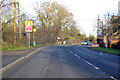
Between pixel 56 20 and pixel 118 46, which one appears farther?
pixel 56 20

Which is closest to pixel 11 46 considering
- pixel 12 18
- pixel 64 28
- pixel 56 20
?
pixel 12 18

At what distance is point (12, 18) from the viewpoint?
33969mm

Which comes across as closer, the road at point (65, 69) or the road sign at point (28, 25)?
the road at point (65, 69)

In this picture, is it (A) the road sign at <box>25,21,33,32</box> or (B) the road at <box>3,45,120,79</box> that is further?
(A) the road sign at <box>25,21,33,32</box>

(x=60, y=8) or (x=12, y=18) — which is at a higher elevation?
(x=60, y=8)

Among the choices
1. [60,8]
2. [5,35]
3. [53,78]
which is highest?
[60,8]

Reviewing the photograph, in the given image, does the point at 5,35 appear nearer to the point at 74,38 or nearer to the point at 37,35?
the point at 37,35

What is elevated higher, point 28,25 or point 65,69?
point 28,25

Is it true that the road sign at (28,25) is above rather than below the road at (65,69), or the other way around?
above

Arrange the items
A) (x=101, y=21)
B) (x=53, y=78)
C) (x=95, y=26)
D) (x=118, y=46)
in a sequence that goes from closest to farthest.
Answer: (x=53, y=78), (x=118, y=46), (x=101, y=21), (x=95, y=26)

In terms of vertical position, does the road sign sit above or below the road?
above

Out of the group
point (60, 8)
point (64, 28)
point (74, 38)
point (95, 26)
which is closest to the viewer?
point (95, 26)

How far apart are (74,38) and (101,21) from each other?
4545 centimetres

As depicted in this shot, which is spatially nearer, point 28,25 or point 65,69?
point 65,69
